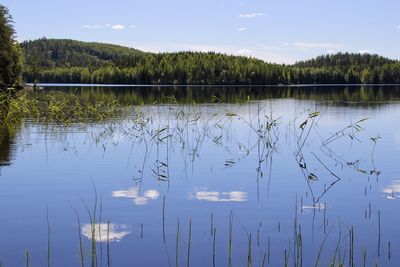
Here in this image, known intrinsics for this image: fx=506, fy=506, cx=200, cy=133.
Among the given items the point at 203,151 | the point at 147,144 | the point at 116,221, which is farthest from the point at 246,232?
the point at 147,144

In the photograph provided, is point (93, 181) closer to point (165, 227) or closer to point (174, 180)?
point (174, 180)

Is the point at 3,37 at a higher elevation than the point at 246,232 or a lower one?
higher

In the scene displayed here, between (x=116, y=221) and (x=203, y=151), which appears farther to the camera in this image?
(x=203, y=151)

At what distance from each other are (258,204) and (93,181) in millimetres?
6767

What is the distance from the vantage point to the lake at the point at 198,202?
1122 centimetres

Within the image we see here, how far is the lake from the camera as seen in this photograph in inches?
442

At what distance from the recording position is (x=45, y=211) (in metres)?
14.8

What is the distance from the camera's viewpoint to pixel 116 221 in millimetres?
13555

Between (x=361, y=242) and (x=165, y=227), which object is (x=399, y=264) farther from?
(x=165, y=227)

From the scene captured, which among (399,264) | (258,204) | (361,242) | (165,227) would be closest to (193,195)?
(258,204)

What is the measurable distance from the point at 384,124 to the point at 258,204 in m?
30.4

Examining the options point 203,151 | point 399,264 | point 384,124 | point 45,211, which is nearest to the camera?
point 399,264

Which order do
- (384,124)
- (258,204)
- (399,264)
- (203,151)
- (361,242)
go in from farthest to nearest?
(384,124) < (203,151) < (258,204) < (361,242) < (399,264)

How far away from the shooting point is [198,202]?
52.5 ft
